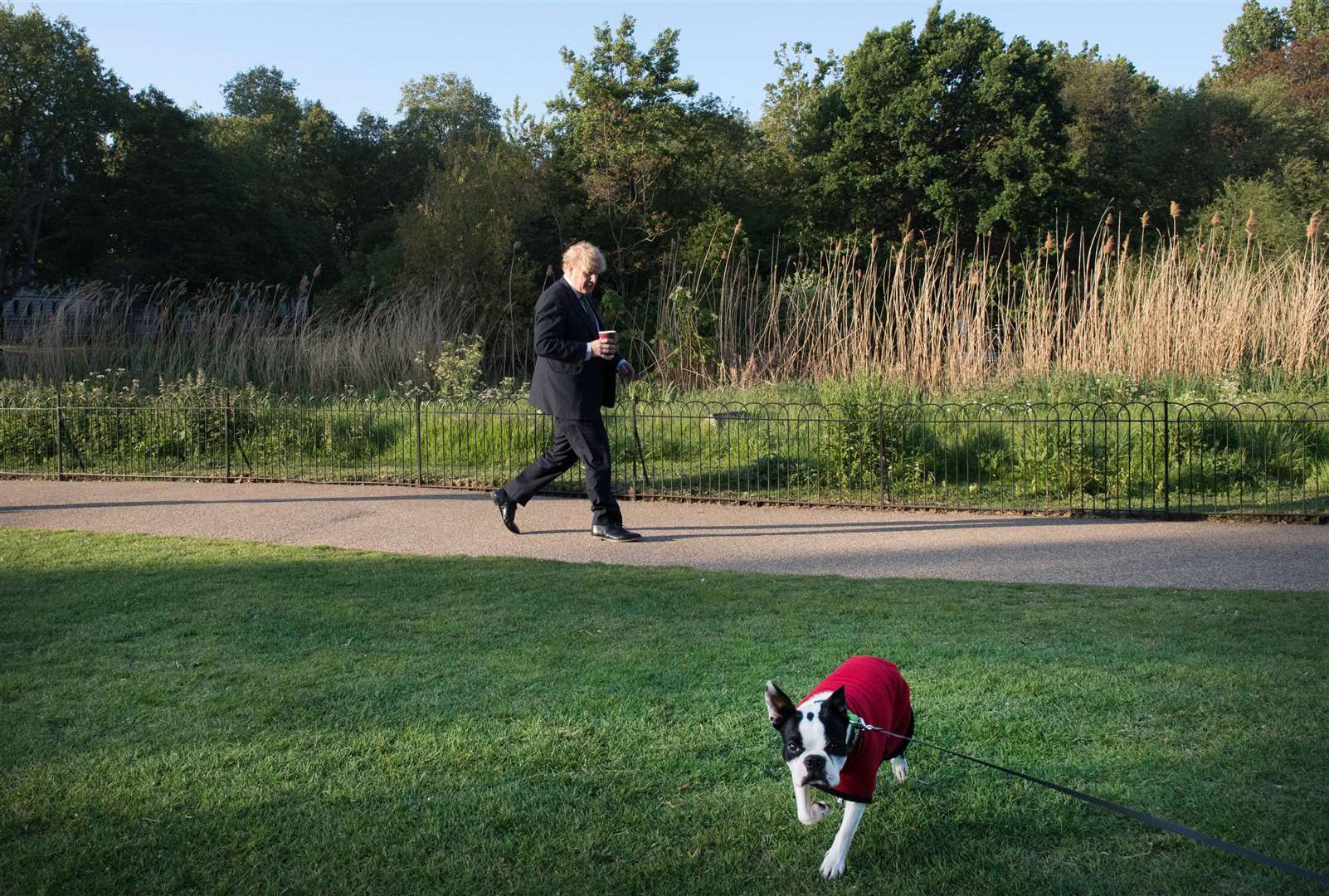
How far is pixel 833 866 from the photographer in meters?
2.95

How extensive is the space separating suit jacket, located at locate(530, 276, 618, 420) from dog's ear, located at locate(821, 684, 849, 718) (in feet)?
16.9

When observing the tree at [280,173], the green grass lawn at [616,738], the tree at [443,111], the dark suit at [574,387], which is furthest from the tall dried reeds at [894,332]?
the tree at [443,111]

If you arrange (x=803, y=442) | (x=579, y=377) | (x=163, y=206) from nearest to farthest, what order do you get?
(x=579, y=377) < (x=803, y=442) < (x=163, y=206)

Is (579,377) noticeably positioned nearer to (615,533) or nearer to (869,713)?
(615,533)

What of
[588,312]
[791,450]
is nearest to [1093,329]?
[791,450]

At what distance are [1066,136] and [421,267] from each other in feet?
59.2

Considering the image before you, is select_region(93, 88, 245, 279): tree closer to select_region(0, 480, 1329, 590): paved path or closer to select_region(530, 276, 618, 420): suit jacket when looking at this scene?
select_region(0, 480, 1329, 590): paved path

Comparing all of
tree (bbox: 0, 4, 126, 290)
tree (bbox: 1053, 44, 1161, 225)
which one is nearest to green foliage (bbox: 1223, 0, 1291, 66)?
tree (bbox: 1053, 44, 1161, 225)

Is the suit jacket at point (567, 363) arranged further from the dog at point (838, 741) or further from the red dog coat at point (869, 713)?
the dog at point (838, 741)

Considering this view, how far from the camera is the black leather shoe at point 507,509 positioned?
8453mm

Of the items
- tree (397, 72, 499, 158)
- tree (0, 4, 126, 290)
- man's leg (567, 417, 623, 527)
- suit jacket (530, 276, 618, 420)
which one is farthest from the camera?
tree (397, 72, 499, 158)

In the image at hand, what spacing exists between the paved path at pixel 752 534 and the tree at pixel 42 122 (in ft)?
93.8

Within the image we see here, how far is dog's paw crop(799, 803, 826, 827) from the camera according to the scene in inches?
118

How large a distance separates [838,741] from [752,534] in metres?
5.69
